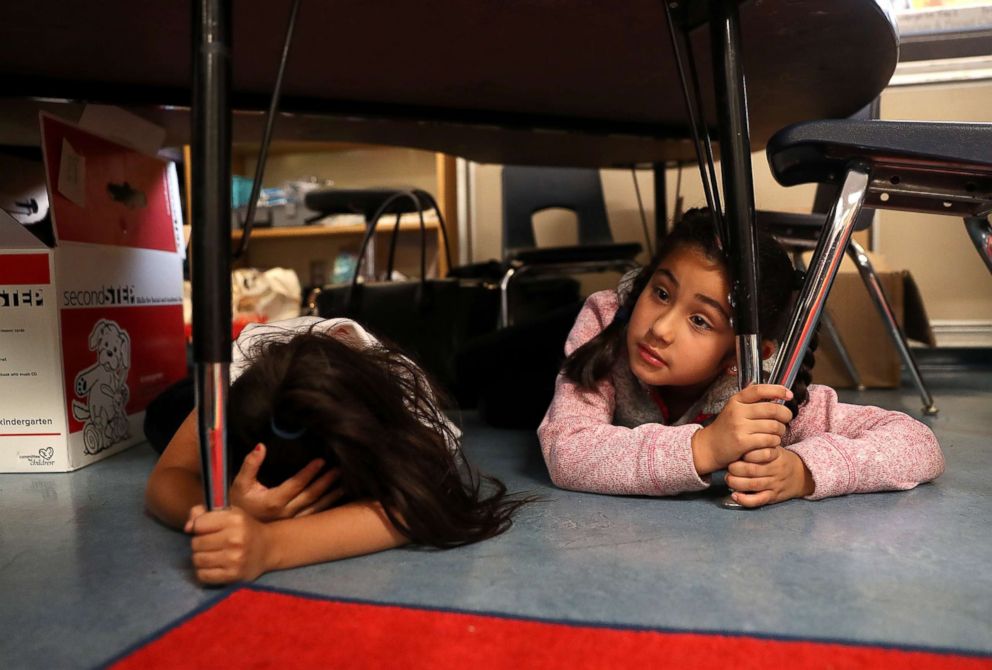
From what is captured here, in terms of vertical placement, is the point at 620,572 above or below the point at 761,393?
below

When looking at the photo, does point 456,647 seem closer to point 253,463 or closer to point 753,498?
point 253,463

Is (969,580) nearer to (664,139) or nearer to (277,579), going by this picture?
(277,579)

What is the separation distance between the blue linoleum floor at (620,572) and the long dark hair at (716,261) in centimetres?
16

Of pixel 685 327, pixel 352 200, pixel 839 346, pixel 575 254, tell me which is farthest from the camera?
pixel 352 200

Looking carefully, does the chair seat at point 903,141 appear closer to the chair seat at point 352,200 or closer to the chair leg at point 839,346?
the chair leg at point 839,346

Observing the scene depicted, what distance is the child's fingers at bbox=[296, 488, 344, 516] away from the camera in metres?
0.68

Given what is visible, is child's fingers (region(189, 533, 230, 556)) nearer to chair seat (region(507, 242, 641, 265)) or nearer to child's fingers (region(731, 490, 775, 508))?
child's fingers (region(731, 490, 775, 508))

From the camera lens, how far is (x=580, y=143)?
1621mm

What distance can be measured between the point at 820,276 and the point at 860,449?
197 mm

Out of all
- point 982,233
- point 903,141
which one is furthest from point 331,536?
point 982,233

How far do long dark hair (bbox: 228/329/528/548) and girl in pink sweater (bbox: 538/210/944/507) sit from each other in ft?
0.53

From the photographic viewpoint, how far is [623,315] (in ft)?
3.21

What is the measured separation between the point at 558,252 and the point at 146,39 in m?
1.11

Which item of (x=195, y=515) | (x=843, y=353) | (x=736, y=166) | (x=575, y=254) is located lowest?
(x=843, y=353)
